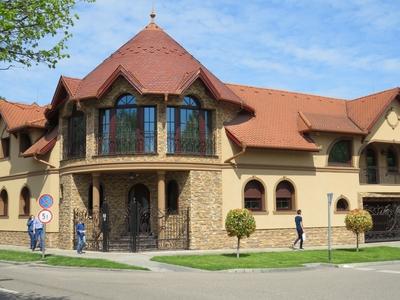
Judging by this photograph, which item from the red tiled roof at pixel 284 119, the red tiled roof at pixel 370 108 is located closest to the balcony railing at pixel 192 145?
the red tiled roof at pixel 284 119

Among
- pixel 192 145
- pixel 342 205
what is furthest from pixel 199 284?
pixel 342 205

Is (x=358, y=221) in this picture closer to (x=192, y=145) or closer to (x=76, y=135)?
(x=192, y=145)

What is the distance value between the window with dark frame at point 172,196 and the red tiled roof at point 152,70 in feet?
14.8

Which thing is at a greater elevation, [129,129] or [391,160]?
[129,129]

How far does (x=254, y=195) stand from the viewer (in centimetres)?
2691

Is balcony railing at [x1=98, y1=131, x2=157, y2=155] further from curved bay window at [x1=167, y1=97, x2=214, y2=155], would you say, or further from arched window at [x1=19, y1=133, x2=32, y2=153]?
arched window at [x1=19, y1=133, x2=32, y2=153]

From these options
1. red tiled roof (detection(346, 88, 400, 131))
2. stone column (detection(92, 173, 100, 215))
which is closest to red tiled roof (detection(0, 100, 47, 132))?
stone column (detection(92, 173, 100, 215))

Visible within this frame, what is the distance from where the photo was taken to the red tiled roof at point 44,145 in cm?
2741

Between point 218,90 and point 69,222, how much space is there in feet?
30.4

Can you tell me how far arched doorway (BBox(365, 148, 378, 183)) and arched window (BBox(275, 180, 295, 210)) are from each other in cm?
568

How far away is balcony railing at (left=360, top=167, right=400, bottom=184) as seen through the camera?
30734 millimetres

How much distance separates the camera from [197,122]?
25438mm

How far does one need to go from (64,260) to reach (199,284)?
7.98 metres

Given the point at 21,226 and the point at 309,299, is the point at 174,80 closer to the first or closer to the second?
the point at 21,226
